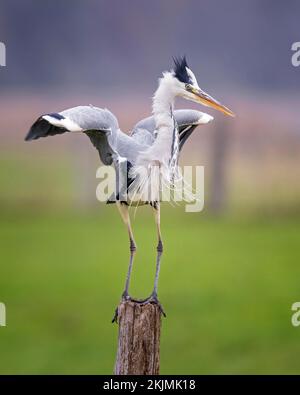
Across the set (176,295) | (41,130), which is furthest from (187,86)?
(176,295)

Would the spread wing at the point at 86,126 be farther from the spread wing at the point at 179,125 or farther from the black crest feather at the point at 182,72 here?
the black crest feather at the point at 182,72

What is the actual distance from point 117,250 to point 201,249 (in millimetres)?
578

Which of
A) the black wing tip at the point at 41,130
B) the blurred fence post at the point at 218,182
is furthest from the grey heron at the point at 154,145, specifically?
the blurred fence post at the point at 218,182

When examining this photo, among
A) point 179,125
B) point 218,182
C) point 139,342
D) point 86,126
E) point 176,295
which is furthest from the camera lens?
point 218,182

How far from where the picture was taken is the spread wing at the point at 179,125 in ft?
9.38

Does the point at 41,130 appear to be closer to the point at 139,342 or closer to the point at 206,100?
the point at 206,100

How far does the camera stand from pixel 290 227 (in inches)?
287

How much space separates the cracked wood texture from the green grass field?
2.02 m

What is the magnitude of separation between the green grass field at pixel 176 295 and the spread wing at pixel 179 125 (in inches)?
70.0

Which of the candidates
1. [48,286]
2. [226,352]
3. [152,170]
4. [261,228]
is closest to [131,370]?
[152,170]

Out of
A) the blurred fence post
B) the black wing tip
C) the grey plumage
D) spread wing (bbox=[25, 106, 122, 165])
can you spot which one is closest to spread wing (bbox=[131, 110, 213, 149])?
the grey plumage

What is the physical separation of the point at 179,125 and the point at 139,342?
0.74 m

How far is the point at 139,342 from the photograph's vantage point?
2.49m

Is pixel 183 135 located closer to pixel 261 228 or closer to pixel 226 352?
pixel 226 352
